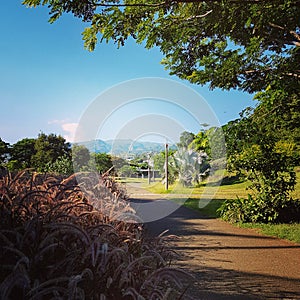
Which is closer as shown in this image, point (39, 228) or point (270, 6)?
point (39, 228)

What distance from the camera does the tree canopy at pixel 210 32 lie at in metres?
6.11

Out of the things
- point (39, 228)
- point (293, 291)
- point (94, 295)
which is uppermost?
point (39, 228)

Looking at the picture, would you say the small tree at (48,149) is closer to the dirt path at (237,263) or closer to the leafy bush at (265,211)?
the leafy bush at (265,211)

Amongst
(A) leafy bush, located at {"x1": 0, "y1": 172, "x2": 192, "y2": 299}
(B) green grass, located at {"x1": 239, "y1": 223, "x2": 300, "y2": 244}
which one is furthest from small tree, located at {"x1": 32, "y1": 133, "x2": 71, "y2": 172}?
(A) leafy bush, located at {"x1": 0, "y1": 172, "x2": 192, "y2": 299}

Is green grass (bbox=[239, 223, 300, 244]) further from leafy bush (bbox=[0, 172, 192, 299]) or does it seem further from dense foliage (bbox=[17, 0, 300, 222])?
leafy bush (bbox=[0, 172, 192, 299])

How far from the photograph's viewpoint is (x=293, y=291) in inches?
155

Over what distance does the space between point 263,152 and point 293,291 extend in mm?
5614

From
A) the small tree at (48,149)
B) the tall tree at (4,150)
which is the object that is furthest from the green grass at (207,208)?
the tall tree at (4,150)

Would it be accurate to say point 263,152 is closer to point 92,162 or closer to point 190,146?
point 92,162

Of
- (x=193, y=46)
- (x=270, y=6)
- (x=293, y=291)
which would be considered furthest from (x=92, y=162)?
(x=293, y=291)

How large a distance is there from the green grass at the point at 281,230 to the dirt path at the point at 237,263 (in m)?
0.27

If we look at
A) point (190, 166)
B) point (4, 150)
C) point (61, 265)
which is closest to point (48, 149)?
point (4, 150)

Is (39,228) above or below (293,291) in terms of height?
above

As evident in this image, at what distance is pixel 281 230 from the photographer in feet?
25.6
